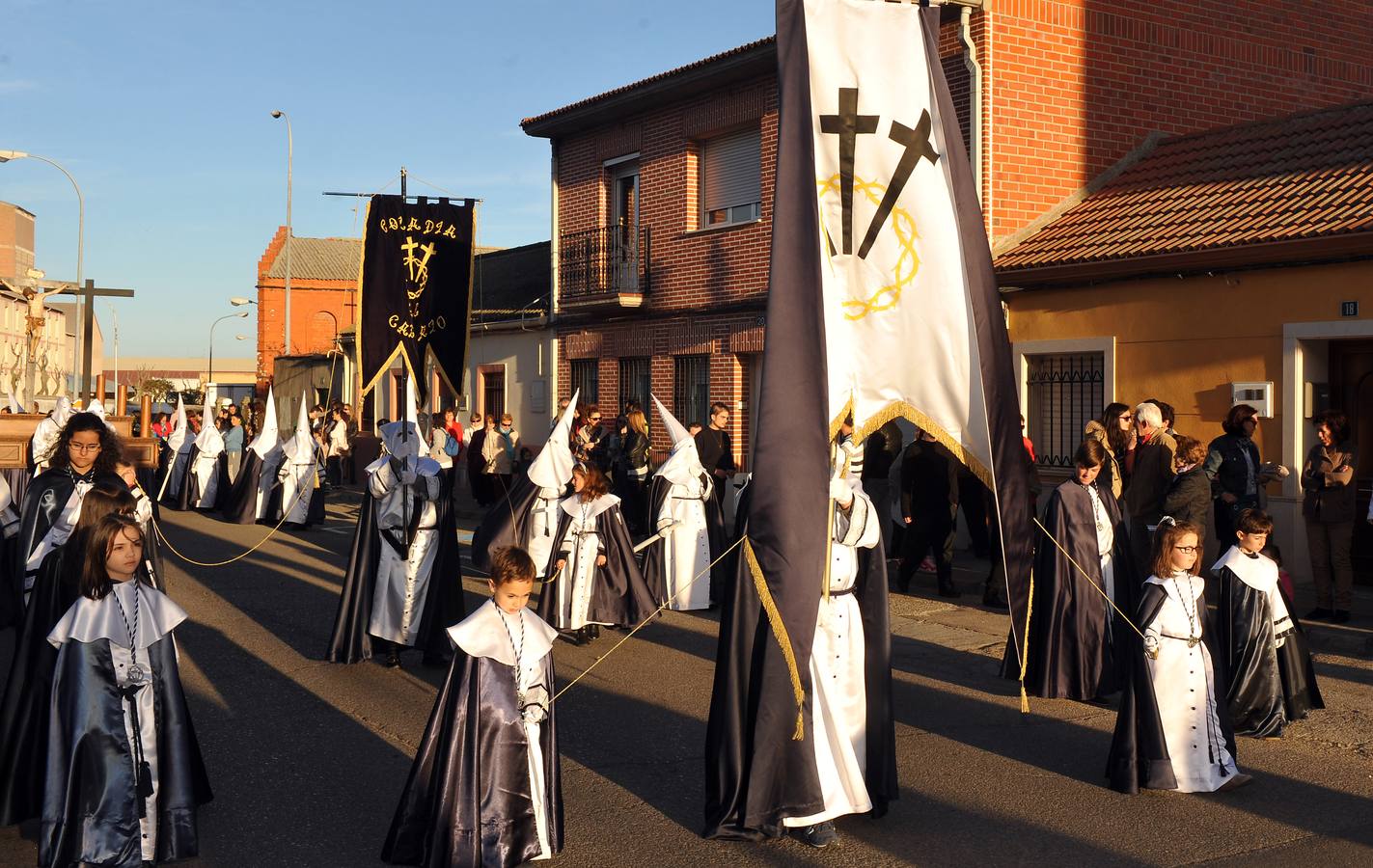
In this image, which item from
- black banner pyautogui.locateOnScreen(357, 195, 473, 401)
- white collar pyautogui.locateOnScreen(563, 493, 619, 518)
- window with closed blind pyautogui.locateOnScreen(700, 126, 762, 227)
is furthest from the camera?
window with closed blind pyautogui.locateOnScreen(700, 126, 762, 227)

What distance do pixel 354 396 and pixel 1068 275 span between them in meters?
23.1

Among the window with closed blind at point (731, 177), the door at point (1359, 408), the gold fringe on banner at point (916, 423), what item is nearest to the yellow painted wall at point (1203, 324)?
the door at point (1359, 408)

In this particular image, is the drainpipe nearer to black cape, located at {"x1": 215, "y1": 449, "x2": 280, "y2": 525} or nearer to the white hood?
the white hood

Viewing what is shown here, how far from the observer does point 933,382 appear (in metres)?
5.42

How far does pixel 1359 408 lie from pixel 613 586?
22.6 feet

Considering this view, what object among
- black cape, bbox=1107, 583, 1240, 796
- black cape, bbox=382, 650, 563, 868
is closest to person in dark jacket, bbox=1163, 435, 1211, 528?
black cape, bbox=1107, 583, 1240, 796

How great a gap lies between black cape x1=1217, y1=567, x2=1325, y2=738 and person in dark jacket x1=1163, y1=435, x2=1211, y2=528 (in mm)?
1772

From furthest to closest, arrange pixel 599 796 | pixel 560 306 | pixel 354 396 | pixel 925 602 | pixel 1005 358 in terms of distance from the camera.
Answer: pixel 354 396
pixel 560 306
pixel 925 602
pixel 599 796
pixel 1005 358

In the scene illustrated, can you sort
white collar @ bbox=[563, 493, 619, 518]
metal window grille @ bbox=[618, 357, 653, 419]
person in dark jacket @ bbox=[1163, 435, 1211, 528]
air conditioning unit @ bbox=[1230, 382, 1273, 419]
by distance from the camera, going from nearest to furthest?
person in dark jacket @ bbox=[1163, 435, 1211, 528]
white collar @ bbox=[563, 493, 619, 518]
air conditioning unit @ bbox=[1230, 382, 1273, 419]
metal window grille @ bbox=[618, 357, 653, 419]

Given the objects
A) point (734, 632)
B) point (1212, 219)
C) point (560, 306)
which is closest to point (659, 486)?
point (1212, 219)

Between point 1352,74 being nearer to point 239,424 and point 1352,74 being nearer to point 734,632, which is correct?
point 734,632

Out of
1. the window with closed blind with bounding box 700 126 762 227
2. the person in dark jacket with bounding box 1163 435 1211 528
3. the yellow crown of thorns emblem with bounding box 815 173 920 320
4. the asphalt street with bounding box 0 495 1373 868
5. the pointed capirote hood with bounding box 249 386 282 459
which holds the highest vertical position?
the window with closed blind with bounding box 700 126 762 227

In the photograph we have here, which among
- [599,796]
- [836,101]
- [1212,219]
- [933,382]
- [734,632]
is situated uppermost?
[1212,219]

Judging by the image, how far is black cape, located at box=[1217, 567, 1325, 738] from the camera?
7406mm
